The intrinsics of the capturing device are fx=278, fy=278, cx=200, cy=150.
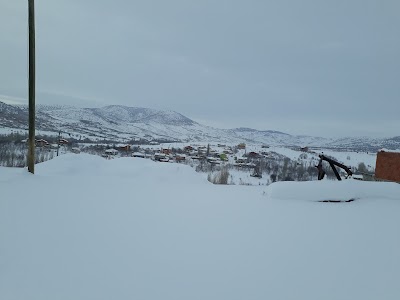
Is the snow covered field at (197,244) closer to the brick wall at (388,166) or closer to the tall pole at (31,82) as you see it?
the tall pole at (31,82)

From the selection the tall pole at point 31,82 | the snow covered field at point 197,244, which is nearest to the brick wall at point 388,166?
the snow covered field at point 197,244

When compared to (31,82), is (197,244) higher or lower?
lower

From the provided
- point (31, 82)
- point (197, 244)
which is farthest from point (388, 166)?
point (31, 82)

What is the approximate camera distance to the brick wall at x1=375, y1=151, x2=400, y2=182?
13.8m

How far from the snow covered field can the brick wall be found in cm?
965

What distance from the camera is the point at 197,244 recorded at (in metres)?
3.17

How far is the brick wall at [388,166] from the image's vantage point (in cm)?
1377

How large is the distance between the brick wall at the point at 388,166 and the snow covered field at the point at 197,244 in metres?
9.65

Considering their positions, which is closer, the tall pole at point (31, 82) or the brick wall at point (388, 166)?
the tall pole at point (31, 82)

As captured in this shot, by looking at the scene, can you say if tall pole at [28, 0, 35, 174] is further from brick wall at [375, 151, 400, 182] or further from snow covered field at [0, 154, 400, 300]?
brick wall at [375, 151, 400, 182]

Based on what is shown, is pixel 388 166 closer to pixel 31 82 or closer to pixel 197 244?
pixel 197 244

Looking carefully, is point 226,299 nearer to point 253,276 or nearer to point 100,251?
point 253,276

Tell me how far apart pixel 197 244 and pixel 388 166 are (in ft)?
47.8

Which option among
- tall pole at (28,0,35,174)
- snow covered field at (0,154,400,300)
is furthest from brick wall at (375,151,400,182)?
tall pole at (28,0,35,174)
